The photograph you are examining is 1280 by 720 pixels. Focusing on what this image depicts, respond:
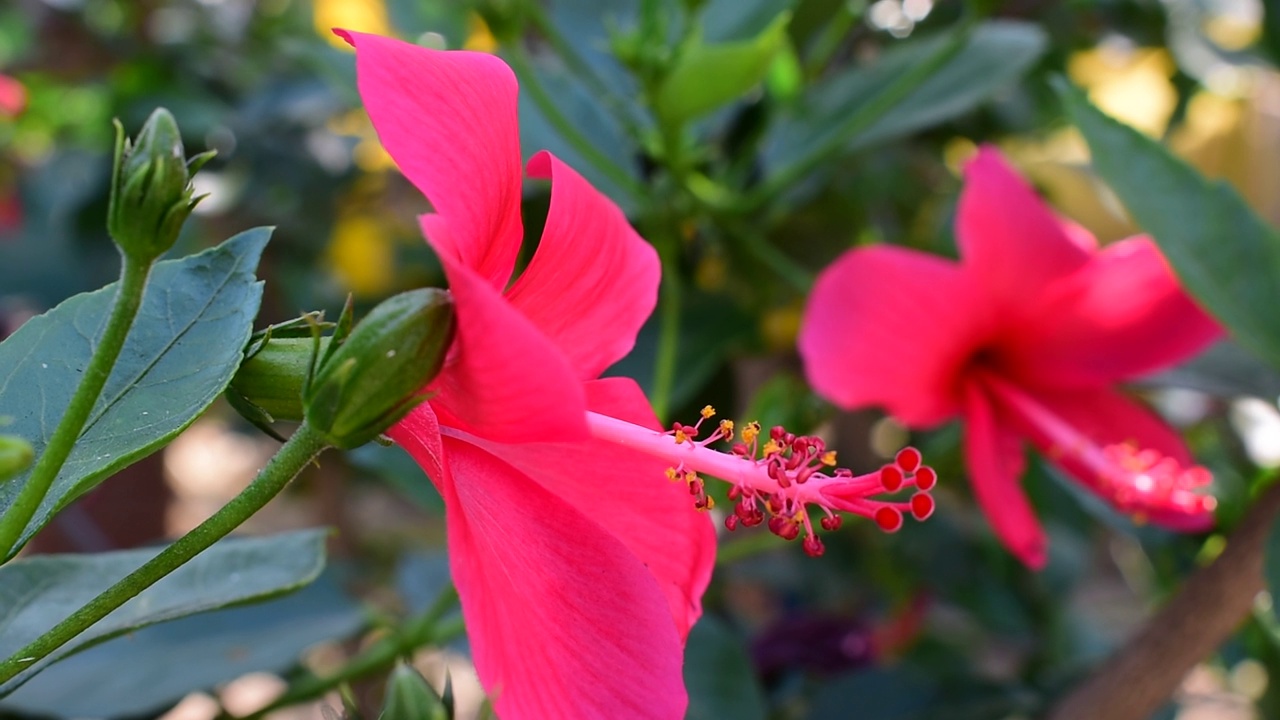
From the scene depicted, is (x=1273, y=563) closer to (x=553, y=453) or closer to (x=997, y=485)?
(x=997, y=485)

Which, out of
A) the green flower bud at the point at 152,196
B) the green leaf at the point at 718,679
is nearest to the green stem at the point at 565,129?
the green leaf at the point at 718,679

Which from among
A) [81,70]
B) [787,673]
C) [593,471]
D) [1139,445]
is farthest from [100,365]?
[81,70]

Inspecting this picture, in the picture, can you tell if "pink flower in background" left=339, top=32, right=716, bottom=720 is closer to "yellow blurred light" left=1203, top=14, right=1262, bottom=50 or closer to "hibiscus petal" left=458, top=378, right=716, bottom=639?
"hibiscus petal" left=458, top=378, right=716, bottom=639

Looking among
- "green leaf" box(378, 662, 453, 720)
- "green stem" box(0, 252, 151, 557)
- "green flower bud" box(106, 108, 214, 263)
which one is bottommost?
"green leaf" box(378, 662, 453, 720)

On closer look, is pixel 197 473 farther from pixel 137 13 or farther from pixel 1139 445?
pixel 1139 445

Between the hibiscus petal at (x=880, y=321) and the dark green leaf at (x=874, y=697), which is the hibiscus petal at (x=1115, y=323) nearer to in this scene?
the hibiscus petal at (x=880, y=321)

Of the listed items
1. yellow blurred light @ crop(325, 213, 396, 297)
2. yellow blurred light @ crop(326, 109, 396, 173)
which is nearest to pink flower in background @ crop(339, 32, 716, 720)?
yellow blurred light @ crop(326, 109, 396, 173)

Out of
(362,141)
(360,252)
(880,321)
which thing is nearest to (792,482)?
(880,321)
